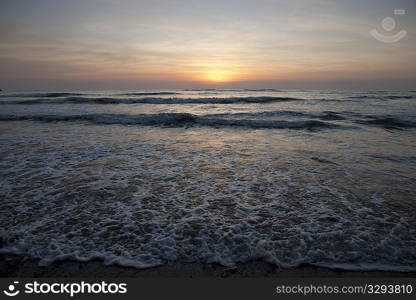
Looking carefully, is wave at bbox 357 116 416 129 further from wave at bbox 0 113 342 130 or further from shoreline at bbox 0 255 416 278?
shoreline at bbox 0 255 416 278

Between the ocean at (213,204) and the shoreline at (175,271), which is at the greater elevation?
the ocean at (213,204)

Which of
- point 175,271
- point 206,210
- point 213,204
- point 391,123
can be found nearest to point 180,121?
point 213,204

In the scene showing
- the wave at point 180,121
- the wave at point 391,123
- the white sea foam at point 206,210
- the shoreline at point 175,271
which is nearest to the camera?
the shoreline at point 175,271

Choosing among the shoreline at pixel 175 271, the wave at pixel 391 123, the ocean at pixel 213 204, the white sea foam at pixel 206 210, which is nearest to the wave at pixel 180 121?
the wave at pixel 391 123

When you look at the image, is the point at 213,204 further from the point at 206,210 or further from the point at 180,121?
the point at 180,121

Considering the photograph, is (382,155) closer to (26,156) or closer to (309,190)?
(309,190)

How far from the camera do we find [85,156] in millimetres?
7012

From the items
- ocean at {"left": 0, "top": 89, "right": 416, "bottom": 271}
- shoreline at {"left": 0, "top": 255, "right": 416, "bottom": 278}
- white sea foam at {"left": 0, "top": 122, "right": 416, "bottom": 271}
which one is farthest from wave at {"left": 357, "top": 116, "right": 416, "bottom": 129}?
shoreline at {"left": 0, "top": 255, "right": 416, "bottom": 278}

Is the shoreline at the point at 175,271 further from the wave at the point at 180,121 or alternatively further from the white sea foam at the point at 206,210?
the wave at the point at 180,121

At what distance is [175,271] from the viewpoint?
8.55 ft

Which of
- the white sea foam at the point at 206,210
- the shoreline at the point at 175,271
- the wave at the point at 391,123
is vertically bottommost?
the shoreline at the point at 175,271

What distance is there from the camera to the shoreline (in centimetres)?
256

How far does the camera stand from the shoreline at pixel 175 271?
8.39ft

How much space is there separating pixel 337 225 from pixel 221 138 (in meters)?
7.09
